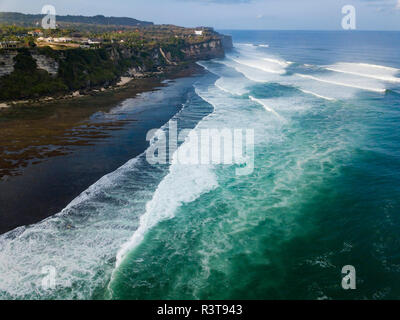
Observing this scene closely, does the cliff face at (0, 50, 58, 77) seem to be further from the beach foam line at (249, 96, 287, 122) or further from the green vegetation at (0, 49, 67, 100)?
the beach foam line at (249, 96, 287, 122)

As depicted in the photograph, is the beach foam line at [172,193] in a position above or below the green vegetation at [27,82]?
below

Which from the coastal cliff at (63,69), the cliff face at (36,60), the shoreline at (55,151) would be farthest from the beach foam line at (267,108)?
the cliff face at (36,60)

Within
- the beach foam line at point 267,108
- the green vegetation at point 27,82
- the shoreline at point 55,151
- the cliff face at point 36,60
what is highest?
the cliff face at point 36,60

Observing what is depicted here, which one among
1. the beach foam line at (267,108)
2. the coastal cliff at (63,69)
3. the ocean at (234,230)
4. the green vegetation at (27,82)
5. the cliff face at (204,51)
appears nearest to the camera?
the ocean at (234,230)

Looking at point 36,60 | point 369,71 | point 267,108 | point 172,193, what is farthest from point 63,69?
point 369,71

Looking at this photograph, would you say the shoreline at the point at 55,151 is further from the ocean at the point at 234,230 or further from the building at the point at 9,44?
the building at the point at 9,44

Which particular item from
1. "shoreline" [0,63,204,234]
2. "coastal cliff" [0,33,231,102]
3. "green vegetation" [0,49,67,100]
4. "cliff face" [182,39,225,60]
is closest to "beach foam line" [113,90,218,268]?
"shoreline" [0,63,204,234]

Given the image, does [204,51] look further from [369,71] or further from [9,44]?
[9,44]
